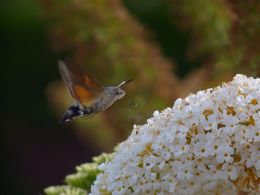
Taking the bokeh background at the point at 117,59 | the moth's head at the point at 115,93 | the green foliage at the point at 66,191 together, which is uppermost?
the bokeh background at the point at 117,59

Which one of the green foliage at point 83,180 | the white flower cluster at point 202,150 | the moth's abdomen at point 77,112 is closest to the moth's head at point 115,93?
the moth's abdomen at point 77,112

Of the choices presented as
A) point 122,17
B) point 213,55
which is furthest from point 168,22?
point 213,55

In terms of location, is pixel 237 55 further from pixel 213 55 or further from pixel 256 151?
pixel 256 151

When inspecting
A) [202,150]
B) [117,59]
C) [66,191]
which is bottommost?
[202,150]

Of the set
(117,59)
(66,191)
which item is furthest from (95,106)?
(117,59)

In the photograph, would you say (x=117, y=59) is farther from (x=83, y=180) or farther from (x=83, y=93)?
(x=83, y=93)

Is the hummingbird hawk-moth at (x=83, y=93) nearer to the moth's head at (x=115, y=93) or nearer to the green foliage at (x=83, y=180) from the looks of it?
the moth's head at (x=115, y=93)
